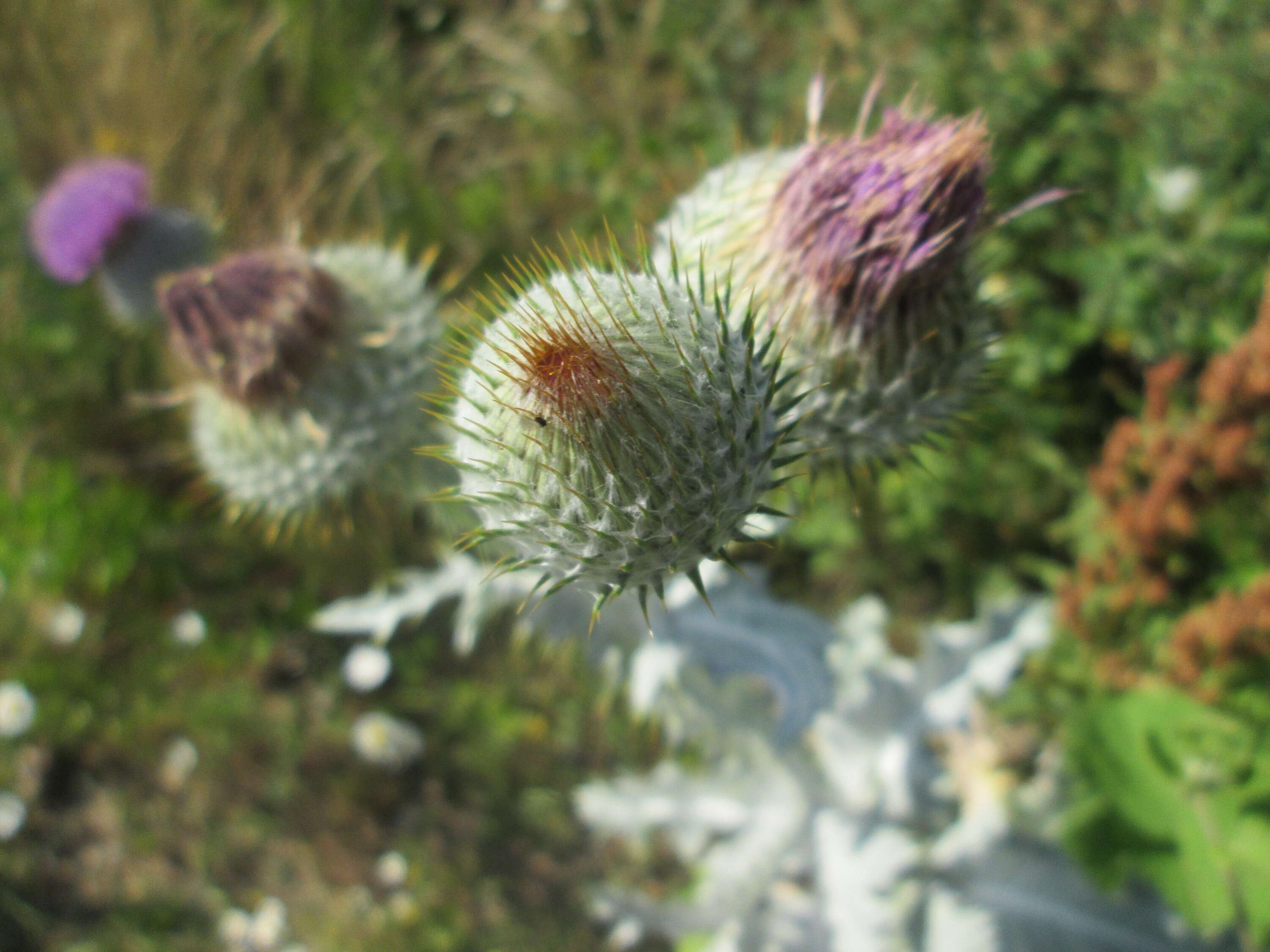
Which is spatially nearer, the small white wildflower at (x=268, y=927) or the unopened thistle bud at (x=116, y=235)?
the unopened thistle bud at (x=116, y=235)

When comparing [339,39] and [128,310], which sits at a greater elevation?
[339,39]

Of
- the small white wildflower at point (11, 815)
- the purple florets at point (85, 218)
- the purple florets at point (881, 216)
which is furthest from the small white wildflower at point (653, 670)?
the small white wildflower at point (11, 815)

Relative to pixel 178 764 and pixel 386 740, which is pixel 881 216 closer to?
pixel 386 740

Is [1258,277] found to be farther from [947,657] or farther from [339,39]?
[339,39]

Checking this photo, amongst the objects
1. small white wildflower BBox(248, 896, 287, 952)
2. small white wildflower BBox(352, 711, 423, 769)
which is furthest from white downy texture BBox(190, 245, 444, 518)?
small white wildflower BBox(248, 896, 287, 952)

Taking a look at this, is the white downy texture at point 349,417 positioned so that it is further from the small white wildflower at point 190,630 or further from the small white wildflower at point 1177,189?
the small white wildflower at point 1177,189

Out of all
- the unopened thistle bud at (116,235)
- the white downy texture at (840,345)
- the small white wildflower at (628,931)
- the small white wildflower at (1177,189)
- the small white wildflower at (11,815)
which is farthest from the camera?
the small white wildflower at (11,815)

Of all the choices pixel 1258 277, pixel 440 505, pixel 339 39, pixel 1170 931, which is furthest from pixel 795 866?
pixel 339 39

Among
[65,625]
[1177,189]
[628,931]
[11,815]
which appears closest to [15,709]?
[65,625]
